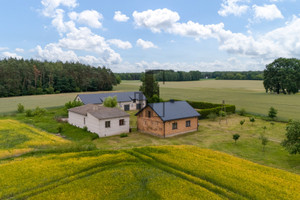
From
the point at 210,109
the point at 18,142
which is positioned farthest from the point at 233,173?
the point at 210,109

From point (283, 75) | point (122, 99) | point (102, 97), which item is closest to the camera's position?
point (102, 97)

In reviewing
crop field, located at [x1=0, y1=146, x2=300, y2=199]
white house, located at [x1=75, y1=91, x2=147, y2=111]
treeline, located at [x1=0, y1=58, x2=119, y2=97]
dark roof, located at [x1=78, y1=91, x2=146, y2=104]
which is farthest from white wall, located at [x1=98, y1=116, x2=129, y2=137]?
treeline, located at [x1=0, y1=58, x2=119, y2=97]

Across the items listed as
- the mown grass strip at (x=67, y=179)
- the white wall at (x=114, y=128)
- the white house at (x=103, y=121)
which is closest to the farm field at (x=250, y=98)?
the white wall at (x=114, y=128)

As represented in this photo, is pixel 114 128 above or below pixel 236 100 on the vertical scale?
below

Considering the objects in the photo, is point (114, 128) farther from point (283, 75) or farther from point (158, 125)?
point (283, 75)

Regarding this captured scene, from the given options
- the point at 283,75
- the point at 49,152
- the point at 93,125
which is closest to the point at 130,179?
the point at 49,152

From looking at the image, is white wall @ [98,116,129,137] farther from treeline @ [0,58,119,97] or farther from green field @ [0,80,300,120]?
treeline @ [0,58,119,97]

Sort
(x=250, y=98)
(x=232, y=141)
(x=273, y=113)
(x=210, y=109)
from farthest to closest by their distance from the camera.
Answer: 1. (x=250, y=98)
2. (x=210, y=109)
3. (x=273, y=113)
4. (x=232, y=141)
